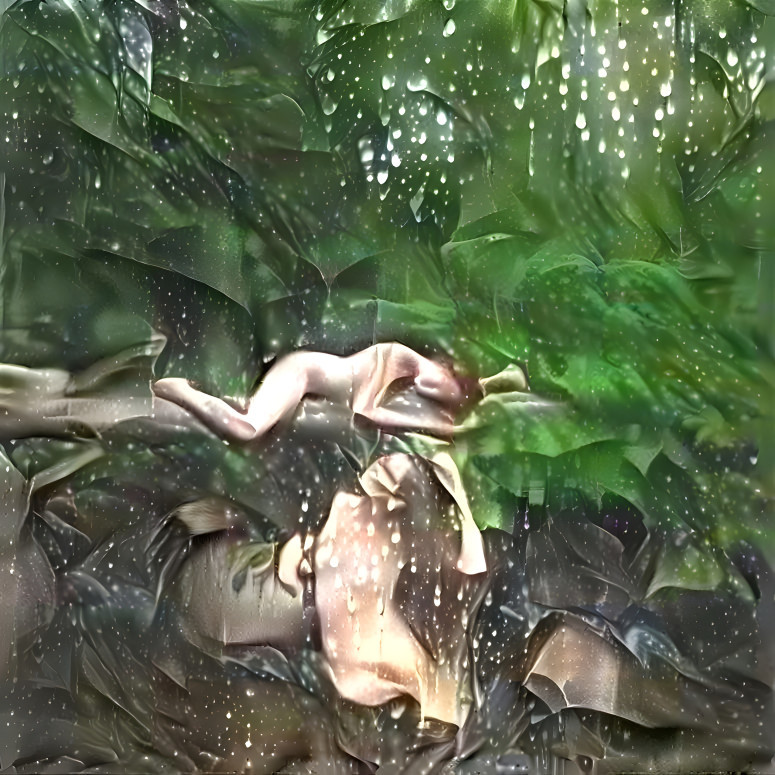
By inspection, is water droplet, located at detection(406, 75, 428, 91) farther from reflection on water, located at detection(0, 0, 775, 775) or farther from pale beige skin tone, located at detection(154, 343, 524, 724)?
pale beige skin tone, located at detection(154, 343, 524, 724)

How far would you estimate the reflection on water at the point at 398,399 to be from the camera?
92 centimetres

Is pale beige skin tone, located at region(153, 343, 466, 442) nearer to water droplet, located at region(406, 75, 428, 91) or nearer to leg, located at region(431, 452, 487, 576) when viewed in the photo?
leg, located at region(431, 452, 487, 576)

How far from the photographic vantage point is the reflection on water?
92 centimetres

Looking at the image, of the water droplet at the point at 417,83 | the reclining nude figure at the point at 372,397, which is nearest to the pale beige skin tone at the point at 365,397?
the reclining nude figure at the point at 372,397

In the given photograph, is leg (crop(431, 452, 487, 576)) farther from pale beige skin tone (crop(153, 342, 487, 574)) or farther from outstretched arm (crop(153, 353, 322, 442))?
outstretched arm (crop(153, 353, 322, 442))

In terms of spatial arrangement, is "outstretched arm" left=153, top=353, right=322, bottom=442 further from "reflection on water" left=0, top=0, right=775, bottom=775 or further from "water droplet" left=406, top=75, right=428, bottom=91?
"water droplet" left=406, top=75, right=428, bottom=91

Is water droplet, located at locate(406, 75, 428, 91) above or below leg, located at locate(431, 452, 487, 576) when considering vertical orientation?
above

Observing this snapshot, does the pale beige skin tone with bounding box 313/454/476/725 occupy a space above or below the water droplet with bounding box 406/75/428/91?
below

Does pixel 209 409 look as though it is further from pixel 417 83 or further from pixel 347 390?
pixel 417 83

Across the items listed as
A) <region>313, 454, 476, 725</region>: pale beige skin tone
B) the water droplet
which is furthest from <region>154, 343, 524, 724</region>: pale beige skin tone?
the water droplet

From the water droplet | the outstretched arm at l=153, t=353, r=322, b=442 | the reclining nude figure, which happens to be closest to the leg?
the reclining nude figure

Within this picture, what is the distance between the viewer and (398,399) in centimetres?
94

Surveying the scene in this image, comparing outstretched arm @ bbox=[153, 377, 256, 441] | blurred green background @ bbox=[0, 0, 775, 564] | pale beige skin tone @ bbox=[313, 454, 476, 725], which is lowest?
pale beige skin tone @ bbox=[313, 454, 476, 725]

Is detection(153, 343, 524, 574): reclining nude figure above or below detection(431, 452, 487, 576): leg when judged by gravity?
above
